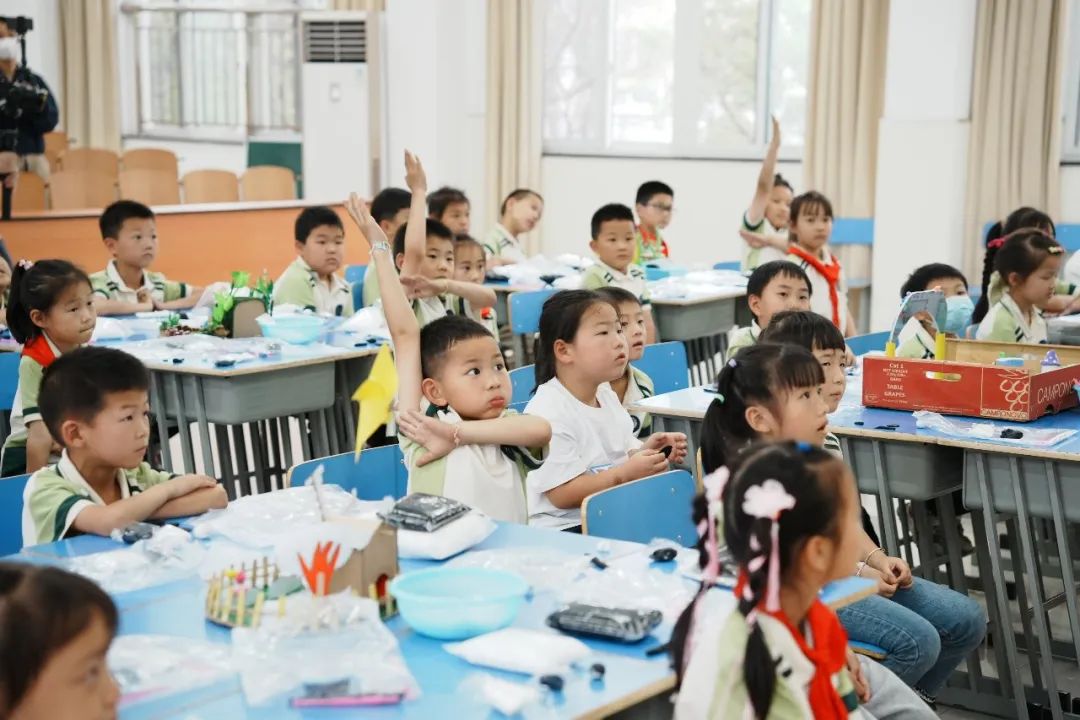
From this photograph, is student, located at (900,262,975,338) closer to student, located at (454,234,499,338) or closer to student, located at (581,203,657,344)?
student, located at (581,203,657,344)

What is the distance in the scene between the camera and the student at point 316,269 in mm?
5371

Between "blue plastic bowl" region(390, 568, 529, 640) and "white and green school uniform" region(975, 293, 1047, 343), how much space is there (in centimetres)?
290

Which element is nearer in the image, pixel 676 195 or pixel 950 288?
pixel 950 288

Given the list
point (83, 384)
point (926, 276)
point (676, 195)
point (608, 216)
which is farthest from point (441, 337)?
point (676, 195)

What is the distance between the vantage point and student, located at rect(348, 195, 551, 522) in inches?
107

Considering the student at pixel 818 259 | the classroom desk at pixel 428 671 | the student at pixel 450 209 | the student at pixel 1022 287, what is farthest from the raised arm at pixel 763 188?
the classroom desk at pixel 428 671

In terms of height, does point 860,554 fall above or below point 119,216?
below

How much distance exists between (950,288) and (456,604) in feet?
11.3

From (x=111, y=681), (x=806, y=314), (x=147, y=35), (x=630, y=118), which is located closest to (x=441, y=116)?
(x=630, y=118)

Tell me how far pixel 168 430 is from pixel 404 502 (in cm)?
266

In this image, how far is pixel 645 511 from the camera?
2629 mm

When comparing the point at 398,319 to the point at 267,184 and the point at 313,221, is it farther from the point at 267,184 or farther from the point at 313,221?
the point at 267,184

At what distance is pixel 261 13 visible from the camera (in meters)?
11.3

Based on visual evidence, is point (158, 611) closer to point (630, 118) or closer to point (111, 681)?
point (111, 681)
